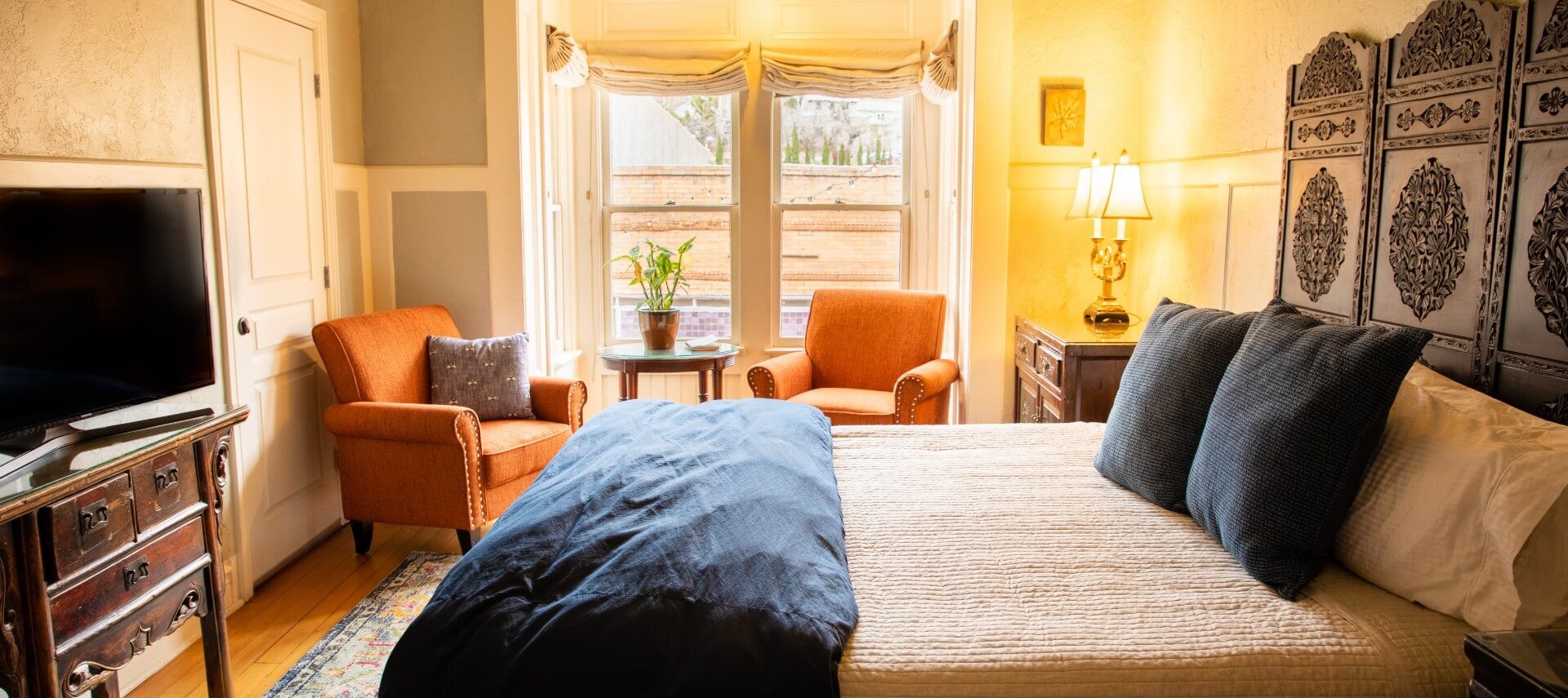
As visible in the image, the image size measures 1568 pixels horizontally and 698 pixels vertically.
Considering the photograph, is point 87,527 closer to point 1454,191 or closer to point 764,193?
point 1454,191

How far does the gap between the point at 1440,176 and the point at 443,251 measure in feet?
11.8

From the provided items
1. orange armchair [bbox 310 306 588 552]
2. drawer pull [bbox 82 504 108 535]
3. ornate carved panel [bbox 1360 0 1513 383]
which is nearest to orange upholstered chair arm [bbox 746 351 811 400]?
orange armchair [bbox 310 306 588 552]

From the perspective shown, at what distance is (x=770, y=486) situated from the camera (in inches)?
78.5

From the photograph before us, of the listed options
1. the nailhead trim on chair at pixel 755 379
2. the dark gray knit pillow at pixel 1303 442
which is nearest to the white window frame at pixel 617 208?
the nailhead trim on chair at pixel 755 379

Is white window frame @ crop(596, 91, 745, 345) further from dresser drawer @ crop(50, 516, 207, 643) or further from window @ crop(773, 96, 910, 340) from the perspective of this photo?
dresser drawer @ crop(50, 516, 207, 643)

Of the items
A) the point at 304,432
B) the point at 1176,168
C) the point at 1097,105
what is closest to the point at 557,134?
the point at 304,432

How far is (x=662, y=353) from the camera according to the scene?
4.46 metres

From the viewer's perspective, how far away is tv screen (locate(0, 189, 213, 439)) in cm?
205

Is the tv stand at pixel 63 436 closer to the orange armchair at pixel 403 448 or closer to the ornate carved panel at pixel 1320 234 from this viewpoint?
the orange armchair at pixel 403 448

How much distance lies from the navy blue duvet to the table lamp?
7.18ft

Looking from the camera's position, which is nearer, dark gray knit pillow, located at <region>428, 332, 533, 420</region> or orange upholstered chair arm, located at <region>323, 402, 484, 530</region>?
orange upholstered chair arm, located at <region>323, 402, 484, 530</region>

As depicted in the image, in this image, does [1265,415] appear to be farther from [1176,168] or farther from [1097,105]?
[1097,105]

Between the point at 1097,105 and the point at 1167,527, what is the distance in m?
2.69

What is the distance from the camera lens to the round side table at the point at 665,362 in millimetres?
4367
